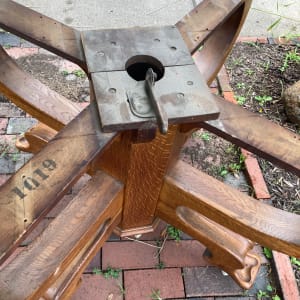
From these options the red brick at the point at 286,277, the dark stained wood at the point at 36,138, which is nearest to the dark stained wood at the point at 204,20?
the dark stained wood at the point at 36,138

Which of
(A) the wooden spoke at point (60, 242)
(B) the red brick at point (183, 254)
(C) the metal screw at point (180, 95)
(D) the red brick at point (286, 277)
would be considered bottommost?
(D) the red brick at point (286, 277)

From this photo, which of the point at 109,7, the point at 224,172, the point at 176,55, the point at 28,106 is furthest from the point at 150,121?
the point at 109,7

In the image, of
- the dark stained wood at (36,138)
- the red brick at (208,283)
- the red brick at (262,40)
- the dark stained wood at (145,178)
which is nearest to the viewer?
the dark stained wood at (145,178)

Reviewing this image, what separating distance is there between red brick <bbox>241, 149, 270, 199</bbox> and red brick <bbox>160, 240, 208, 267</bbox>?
0.42 metres

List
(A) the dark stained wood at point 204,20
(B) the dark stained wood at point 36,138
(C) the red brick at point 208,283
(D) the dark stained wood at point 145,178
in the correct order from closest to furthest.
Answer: (D) the dark stained wood at point 145,178 < (A) the dark stained wood at point 204,20 < (C) the red brick at point 208,283 < (B) the dark stained wood at point 36,138

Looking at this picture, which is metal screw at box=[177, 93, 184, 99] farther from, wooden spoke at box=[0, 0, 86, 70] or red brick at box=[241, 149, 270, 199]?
red brick at box=[241, 149, 270, 199]

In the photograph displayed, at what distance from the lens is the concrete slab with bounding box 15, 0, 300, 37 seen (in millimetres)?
2764

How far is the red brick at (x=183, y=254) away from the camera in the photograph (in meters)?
1.84

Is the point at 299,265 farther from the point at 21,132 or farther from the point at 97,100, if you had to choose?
the point at 21,132

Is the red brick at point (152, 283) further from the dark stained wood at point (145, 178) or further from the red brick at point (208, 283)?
the dark stained wood at point (145, 178)

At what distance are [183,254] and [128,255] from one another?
0.84ft

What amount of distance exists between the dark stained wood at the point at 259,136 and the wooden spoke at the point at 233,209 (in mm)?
247

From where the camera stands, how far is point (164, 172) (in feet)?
4.61

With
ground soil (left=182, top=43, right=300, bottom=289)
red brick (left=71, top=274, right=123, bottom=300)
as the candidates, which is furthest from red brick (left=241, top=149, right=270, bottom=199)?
red brick (left=71, top=274, right=123, bottom=300)
